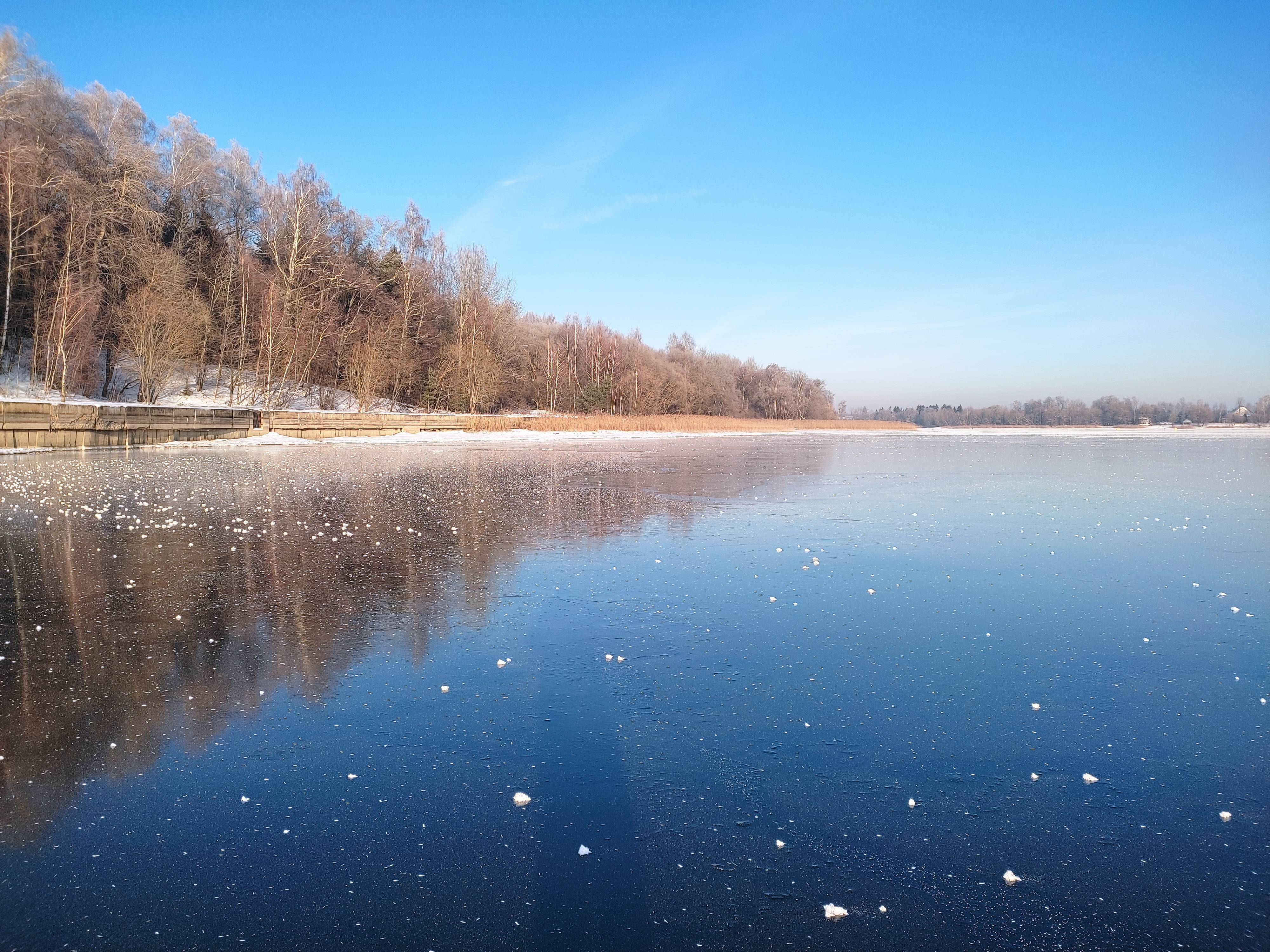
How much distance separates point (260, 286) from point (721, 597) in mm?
49127

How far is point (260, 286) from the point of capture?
153 feet

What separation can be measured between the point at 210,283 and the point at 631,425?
30387mm

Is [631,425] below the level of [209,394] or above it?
below

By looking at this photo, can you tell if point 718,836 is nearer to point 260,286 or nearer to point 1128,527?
point 1128,527

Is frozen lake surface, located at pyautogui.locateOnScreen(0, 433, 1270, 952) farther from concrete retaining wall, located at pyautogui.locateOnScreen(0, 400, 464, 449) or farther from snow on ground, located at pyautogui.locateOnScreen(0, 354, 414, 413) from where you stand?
snow on ground, located at pyautogui.locateOnScreen(0, 354, 414, 413)

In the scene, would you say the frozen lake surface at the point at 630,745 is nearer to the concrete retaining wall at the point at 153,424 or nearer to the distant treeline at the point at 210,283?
the concrete retaining wall at the point at 153,424

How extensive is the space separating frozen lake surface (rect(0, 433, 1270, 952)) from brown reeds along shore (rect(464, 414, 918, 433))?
4106 centimetres

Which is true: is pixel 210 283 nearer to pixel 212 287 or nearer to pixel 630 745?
pixel 212 287

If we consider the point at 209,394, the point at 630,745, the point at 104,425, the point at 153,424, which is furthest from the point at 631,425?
the point at 630,745

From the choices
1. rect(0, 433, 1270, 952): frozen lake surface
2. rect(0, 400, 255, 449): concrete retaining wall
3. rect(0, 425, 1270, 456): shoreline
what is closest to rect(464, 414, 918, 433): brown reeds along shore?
rect(0, 425, 1270, 456): shoreline

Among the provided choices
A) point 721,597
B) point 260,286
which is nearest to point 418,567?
point 721,597

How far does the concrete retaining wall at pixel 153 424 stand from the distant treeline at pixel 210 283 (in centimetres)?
445

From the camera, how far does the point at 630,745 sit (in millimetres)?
3607

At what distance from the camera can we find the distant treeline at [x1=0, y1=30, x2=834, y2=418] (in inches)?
1275
